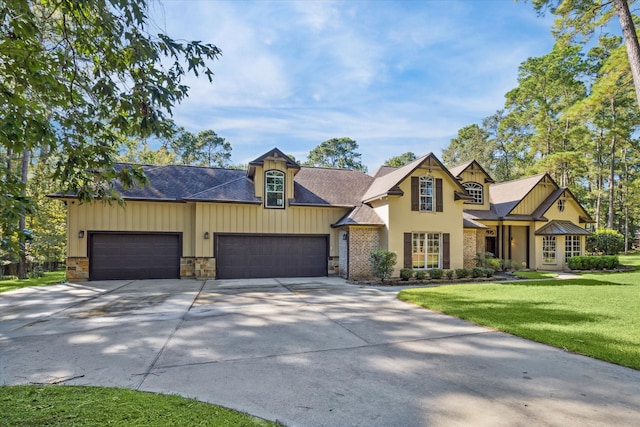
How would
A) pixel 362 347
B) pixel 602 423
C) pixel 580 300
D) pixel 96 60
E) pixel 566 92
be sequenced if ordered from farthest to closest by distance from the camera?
pixel 566 92 < pixel 580 300 < pixel 362 347 < pixel 96 60 < pixel 602 423

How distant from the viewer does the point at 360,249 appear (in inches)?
588

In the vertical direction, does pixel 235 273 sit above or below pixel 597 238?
below

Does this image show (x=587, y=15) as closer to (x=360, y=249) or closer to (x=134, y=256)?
(x=360, y=249)

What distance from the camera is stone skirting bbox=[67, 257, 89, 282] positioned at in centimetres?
1376

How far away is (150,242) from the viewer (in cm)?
1480

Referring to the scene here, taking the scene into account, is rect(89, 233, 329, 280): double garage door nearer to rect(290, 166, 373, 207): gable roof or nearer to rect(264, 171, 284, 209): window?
rect(264, 171, 284, 209): window

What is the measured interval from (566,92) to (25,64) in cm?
3620

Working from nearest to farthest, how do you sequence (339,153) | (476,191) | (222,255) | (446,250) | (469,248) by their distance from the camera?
(222,255), (446,250), (469,248), (476,191), (339,153)

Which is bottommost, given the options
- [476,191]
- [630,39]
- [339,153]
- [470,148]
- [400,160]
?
[476,191]

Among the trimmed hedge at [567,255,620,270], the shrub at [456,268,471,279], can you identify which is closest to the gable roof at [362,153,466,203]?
the shrub at [456,268,471,279]

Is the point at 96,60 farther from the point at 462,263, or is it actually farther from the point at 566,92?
the point at 566,92

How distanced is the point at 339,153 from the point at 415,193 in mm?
37761

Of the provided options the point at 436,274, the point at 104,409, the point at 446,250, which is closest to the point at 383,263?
the point at 436,274

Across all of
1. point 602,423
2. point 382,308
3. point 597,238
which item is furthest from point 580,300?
point 597,238
